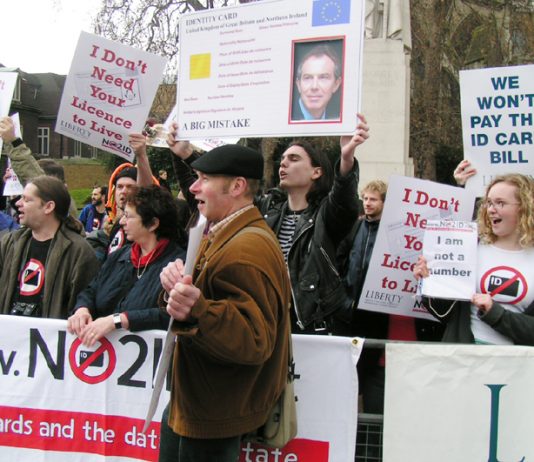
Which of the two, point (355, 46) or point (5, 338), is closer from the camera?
point (355, 46)

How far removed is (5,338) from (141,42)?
53.0 ft

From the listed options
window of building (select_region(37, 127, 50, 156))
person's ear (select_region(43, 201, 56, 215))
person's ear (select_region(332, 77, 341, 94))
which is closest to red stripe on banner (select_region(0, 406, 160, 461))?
person's ear (select_region(43, 201, 56, 215))

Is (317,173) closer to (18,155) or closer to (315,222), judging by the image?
(315,222)

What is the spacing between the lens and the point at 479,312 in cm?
324

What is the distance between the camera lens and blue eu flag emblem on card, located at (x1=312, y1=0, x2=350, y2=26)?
3354 millimetres

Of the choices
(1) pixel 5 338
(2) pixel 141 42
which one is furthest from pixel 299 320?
(2) pixel 141 42

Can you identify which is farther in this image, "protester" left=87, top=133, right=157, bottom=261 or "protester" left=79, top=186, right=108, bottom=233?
"protester" left=79, top=186, right=108, bottom=233

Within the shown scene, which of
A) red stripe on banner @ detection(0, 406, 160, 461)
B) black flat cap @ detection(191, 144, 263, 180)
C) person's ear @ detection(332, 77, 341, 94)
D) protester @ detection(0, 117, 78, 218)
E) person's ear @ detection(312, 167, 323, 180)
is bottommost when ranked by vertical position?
red stripe on banner @ detection(0, 406, 160, 461)

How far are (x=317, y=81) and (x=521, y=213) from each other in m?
1.23

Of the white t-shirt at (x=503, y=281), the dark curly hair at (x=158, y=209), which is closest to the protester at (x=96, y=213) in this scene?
the dark curly hair at (x=158, y=209)

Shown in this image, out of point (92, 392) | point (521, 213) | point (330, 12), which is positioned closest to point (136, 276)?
point (92, 392)

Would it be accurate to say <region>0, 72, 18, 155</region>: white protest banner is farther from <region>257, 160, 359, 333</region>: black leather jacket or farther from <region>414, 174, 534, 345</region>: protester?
<region>414, 174, 534, 345</region>: protester

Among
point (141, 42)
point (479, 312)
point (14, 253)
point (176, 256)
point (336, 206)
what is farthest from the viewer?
point (141, 42)

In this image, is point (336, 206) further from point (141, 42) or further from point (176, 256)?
point (141, 42)
